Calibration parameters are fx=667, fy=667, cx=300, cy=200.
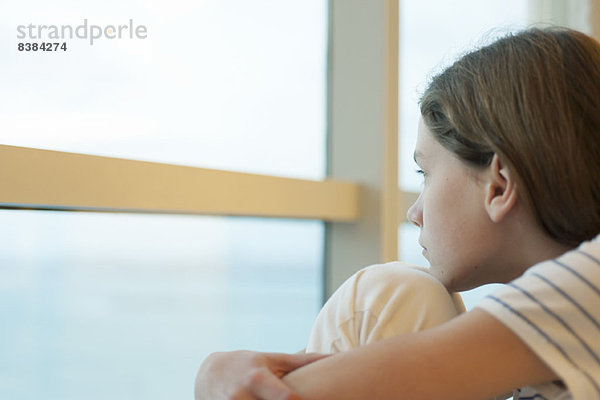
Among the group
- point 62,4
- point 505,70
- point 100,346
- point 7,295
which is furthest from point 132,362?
point 505,70

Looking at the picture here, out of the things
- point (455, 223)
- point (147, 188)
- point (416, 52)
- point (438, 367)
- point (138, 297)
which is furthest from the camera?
point (416, 52)

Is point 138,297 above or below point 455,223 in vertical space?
below

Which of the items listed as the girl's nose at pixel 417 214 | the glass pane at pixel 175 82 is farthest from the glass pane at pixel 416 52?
the girl's nose at pixel 417 214

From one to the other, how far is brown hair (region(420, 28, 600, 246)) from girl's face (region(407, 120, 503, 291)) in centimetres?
4

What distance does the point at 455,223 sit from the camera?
840 millimetres

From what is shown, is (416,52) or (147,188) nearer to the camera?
(147,188)

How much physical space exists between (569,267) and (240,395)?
0.34 meters

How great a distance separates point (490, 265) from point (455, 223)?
70mm

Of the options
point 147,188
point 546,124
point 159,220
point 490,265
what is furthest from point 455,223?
point 159,220

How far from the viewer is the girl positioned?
0.61 meters

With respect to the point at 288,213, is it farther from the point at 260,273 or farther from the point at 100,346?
the point at 100,346

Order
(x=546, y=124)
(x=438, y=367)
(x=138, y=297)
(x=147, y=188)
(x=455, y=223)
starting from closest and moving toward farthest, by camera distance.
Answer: (x=438, y=367)
(x=546, y=124)
(x=455, y=223)
(x=147, y=188)
(x=138, y=297)

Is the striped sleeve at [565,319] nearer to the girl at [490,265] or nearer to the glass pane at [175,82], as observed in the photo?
the girl at [490,265]

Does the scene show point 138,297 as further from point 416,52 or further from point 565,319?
point 416,52
